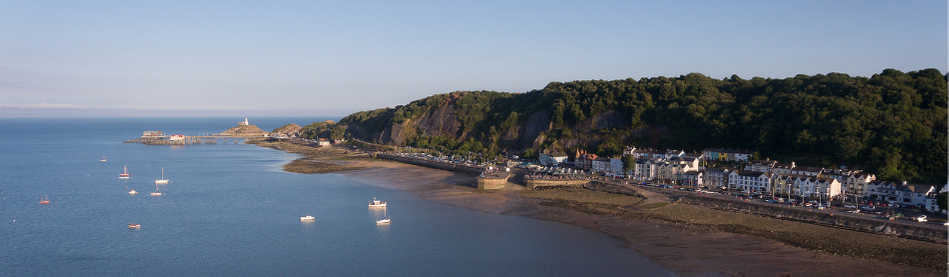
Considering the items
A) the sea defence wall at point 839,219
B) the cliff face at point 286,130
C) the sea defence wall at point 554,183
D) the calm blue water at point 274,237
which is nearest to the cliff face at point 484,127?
the sea defence wall at point 554,183

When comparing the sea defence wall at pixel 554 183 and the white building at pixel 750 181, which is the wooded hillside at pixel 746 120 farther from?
the sea defence wall at pixel 554 183

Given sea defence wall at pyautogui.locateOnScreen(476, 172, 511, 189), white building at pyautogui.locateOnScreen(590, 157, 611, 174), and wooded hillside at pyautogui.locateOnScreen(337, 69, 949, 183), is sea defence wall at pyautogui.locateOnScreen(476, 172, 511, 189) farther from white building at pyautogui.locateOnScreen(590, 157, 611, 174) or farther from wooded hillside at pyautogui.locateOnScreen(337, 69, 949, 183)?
wooded hillside at pyautogui.locateOnScreen(337, 69, 949, 183)

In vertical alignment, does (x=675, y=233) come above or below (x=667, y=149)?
below

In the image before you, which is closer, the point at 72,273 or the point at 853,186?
the point at 72,273

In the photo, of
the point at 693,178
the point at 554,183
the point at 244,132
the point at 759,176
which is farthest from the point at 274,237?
the point at 244,132

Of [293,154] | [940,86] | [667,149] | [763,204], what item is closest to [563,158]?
[667,149]

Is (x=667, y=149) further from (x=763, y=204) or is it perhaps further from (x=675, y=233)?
(x=675, y=233)

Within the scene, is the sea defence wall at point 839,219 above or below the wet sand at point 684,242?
above
